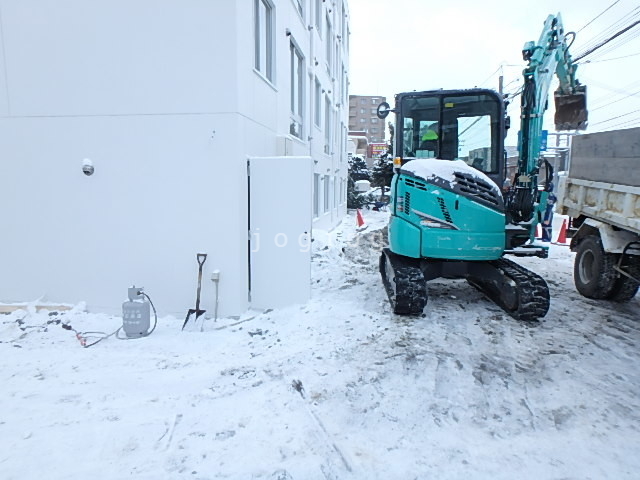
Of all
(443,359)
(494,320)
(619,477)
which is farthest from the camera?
(494,320)

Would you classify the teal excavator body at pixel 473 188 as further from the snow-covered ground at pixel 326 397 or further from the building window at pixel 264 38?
the building window at pixel 264 38

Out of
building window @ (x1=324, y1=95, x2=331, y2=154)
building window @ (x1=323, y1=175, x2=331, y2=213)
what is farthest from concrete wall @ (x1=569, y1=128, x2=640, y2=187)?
building window @ (x1=324, y1=95, x2=331, y2=154)

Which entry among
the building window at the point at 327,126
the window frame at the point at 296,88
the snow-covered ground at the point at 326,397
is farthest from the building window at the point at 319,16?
the snow-covered ground at the point at 326,397

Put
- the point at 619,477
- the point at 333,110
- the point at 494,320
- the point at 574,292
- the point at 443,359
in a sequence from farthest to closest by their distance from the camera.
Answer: the point at 333,110
the point at 574,292
the point at 494,320
the point at 443,359
the point at 619,477

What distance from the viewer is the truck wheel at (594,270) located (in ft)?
21.6

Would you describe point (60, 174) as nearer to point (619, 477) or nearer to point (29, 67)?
point (29, 67)

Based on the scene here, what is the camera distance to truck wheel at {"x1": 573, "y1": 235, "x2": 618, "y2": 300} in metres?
6.57

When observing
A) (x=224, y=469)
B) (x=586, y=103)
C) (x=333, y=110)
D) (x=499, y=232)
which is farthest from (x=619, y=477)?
(x=333, y=110)

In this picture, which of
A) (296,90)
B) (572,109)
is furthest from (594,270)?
(296,90)

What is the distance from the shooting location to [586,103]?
7.48 metres

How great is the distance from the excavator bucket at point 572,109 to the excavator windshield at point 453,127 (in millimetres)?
2016

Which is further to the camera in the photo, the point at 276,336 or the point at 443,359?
the point at 276,336

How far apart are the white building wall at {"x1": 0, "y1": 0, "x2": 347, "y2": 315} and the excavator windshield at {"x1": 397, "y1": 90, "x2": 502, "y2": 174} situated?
2.28m

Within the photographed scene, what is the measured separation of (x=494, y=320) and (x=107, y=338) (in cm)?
495
